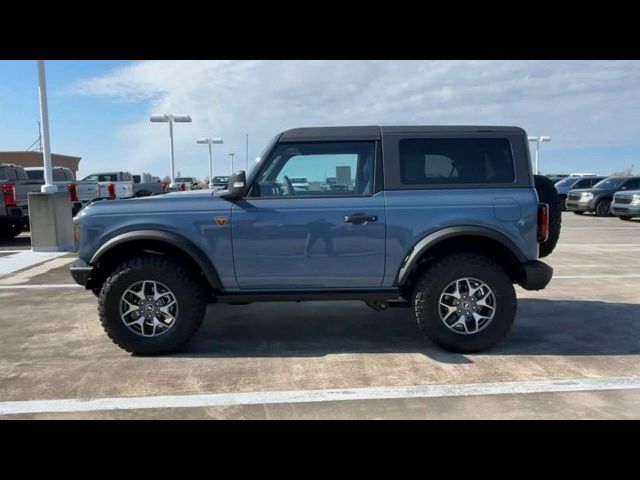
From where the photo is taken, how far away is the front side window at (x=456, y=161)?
4.22 meters

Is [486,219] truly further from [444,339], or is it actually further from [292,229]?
[292,229]

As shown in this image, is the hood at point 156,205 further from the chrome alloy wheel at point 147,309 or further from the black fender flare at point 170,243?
the chrome alloy wheel at point 147,309

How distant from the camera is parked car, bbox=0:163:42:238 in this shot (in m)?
11.0

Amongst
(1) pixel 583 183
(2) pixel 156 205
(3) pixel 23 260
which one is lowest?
(3) pixel 23 260

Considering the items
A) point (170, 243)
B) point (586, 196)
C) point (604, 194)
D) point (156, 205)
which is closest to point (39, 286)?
point (156, 205)

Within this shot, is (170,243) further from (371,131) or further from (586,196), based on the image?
(586,196)

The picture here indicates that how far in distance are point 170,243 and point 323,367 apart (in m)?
1.70

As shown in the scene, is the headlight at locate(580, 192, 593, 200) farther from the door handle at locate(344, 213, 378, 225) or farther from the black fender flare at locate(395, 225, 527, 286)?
the door handle at locate(344, 213, 378, 225)

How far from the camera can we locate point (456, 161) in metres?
4.26

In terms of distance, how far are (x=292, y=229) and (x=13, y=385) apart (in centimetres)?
250

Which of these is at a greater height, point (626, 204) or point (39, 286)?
point (626, 204)

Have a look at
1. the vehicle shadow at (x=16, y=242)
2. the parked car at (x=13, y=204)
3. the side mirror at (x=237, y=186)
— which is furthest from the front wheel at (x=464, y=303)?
the vehicle shadow at (x=16, y=242)

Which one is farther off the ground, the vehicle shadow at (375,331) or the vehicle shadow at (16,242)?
the vehicle shadow at (16,242)

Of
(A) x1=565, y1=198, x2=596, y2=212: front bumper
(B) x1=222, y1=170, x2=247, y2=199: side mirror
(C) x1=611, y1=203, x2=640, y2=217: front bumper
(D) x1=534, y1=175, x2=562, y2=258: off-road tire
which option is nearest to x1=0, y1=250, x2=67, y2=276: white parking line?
(B) x1=222, y1=170, x2=247, y2=199: side mirror
